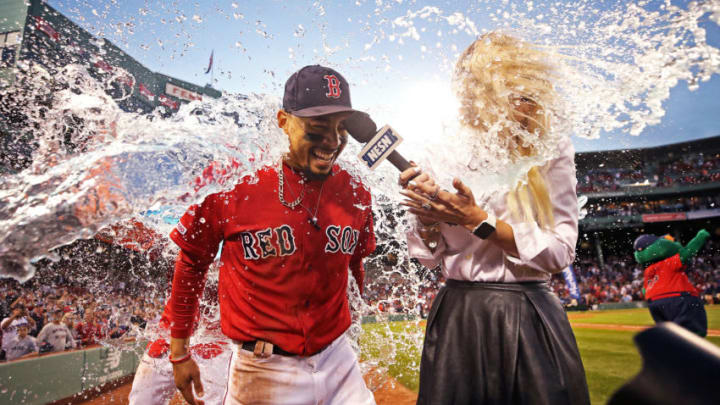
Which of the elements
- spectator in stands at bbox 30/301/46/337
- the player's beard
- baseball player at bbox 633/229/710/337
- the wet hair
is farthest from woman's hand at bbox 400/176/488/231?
spectator in stands at bbox 30/301/46/337

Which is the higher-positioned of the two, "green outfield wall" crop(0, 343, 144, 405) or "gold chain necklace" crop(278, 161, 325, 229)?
"gold chain necklace" crop(278, 161, 325, 229)

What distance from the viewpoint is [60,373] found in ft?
22.0

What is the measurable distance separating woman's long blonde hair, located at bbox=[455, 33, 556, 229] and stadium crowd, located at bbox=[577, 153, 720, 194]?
1323 inches

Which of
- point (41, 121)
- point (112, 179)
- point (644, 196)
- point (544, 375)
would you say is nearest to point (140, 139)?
point (112, 179)

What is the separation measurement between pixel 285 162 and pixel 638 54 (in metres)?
1.77

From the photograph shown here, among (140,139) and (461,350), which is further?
(140,139)

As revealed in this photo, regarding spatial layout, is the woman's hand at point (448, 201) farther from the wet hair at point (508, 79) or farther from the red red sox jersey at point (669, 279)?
the red red sox jersey at point (669, 279)

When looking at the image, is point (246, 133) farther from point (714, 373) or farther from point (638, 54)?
point (714, 373)

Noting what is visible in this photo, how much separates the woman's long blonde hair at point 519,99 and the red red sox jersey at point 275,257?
1012 millimetres

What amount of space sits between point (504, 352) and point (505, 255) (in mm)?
381

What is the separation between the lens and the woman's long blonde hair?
170 cm

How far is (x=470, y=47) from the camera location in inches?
73.1

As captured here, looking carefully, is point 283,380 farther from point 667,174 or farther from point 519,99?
point 667,174

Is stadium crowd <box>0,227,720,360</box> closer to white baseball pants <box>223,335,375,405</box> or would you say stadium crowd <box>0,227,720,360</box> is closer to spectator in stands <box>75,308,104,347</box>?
spectator in stands <box>75,308,104,347</box>
